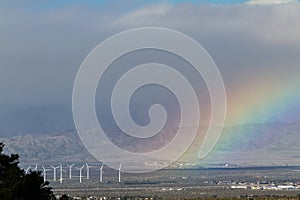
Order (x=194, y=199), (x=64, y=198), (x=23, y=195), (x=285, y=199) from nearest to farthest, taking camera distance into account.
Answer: (x=23, y=195)
(x=64, y=198)
(x=285, y=199)
(x=194, y=199)

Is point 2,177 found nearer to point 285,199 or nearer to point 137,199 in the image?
point 285,199

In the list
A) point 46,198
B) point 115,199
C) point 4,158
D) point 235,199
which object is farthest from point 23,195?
point 115,199

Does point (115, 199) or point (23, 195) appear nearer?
point (23, 195)

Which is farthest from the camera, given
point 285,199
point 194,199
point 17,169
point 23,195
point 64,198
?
point 194,199

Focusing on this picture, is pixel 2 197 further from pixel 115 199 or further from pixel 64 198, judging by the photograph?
pixel 115 199

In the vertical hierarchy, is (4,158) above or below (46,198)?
above

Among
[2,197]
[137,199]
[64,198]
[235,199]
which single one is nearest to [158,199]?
[137,199]
